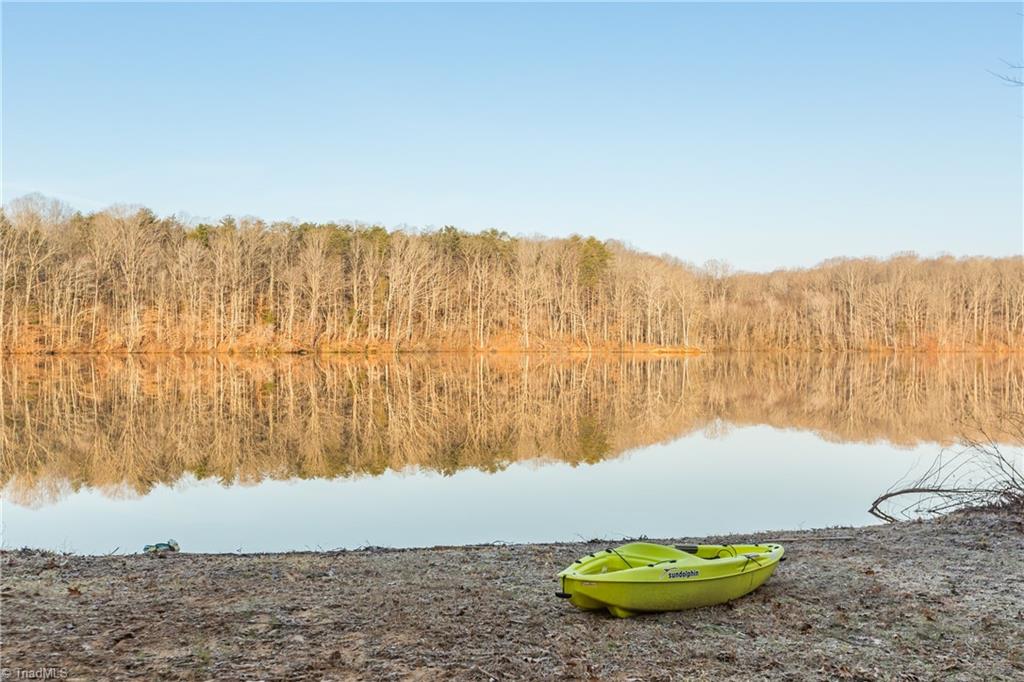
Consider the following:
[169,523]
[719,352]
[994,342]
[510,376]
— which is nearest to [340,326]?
[510,376]

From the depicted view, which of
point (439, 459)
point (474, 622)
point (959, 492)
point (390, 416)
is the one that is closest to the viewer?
point (474, 622)

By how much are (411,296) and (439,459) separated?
50970 mm

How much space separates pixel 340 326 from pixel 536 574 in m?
61.8

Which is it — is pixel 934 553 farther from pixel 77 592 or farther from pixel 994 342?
pixel 994 342

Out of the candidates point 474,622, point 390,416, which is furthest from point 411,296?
point 474,622

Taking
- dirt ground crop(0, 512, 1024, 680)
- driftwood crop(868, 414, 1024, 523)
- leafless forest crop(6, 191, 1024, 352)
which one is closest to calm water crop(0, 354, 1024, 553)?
driftwood crop(868, 414, 1024, 523)

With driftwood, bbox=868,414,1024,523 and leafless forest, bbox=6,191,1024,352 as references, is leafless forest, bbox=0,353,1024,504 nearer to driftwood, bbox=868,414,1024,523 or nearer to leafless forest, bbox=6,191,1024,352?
driftwood, bbox=868,414,1024,523

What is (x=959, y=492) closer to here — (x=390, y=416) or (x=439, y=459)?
(x=439, y=459)

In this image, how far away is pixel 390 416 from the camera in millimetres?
23344

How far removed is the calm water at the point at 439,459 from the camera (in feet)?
36.3

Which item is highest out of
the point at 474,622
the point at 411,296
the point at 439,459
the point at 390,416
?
the point at 411,296

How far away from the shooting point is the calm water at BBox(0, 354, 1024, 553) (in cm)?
1106

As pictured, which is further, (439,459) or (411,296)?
(411,296)

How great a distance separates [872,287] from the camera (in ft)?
277
